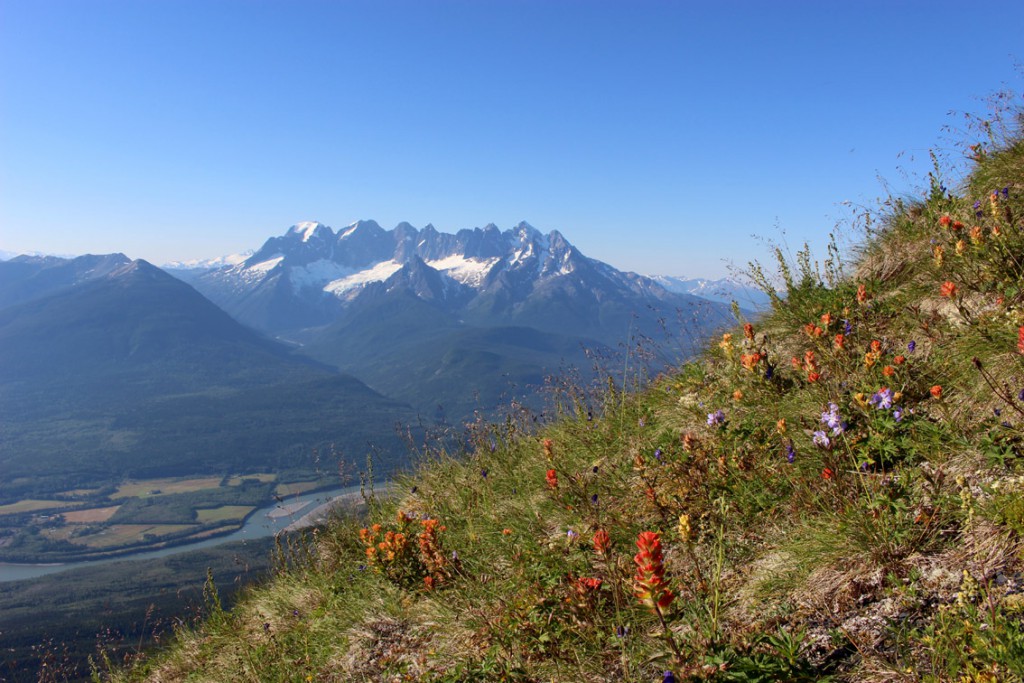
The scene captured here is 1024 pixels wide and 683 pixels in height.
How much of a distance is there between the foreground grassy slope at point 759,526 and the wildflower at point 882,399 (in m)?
0.02

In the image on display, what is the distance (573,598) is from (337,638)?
2672mm

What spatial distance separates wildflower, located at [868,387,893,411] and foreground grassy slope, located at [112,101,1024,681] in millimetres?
18

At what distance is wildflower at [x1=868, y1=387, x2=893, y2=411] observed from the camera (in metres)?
4.28

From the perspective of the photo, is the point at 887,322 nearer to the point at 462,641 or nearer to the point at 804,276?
the point at 804,276

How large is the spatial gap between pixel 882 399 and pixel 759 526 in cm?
133

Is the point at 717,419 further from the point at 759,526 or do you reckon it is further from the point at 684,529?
the point at 684,529

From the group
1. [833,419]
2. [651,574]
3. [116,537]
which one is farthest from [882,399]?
[116,537]

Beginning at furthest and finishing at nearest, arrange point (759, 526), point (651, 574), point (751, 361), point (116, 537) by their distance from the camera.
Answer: point (116, 537) → point (751, 361) → point (759, 526) → point (651, 574)

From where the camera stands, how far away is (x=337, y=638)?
215 inches

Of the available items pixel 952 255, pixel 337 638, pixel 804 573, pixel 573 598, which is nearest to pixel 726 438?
pixel 804 573

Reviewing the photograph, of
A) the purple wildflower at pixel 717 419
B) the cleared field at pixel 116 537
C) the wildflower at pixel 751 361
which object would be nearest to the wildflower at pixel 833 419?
the purple wildflower at pixel 717 419

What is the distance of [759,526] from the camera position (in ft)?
14.2

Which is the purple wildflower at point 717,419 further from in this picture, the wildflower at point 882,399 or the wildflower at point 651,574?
the wildflower at point 651,574

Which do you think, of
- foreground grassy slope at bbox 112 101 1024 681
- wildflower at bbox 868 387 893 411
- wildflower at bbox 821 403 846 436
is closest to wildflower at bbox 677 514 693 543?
foreground grassy slope at bbox 112 101 1024 681
